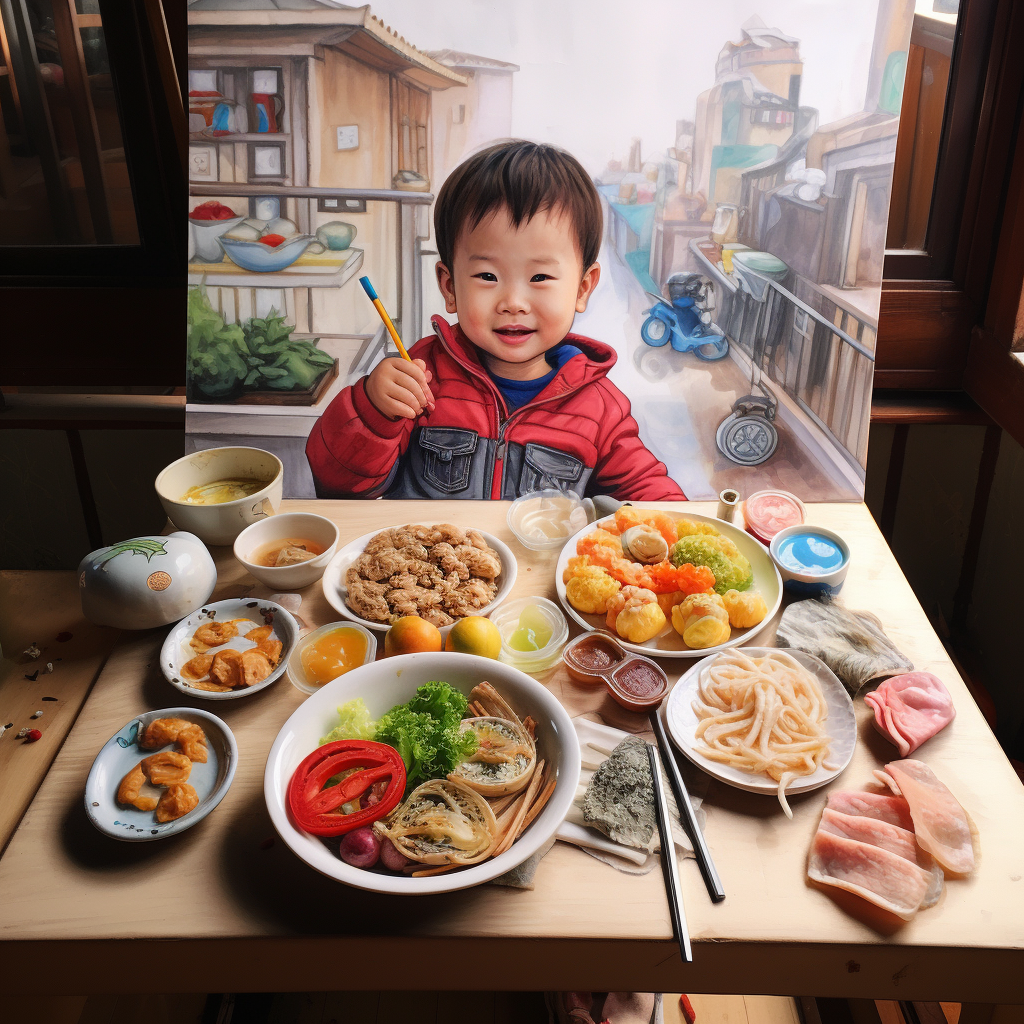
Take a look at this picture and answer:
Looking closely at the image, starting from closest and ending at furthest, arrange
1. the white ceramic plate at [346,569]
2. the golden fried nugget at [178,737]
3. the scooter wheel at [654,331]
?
the golden fried nugget at [178,737] < the white ceramic plate at [346,569] < the scooter wheel at [654,331]

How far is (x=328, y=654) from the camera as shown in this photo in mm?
1331

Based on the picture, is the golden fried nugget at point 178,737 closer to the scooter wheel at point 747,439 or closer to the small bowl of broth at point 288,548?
the small bowl of broth at point 288,548

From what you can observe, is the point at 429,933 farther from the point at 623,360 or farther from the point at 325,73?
the point at 325,73

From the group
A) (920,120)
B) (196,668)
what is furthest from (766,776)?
(920,120)

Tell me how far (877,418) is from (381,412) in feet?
4.09

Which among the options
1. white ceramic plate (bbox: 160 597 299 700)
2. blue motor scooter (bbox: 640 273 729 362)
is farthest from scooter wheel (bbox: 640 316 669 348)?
white ceramic plate (bbox: 160 597 299 700)

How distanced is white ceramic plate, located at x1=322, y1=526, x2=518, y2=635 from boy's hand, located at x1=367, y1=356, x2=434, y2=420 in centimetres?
34

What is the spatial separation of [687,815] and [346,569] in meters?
0.77

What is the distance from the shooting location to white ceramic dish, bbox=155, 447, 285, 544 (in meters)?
1.58

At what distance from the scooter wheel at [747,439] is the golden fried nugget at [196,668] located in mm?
1180

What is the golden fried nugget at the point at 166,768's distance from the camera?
1.13 metres

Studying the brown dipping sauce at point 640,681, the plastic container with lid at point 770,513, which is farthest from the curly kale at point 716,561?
the brown dipping sauce at point 640,681

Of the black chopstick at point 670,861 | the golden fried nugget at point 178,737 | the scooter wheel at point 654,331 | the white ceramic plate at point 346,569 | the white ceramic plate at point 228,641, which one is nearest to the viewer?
the black chopstick at point 670,861

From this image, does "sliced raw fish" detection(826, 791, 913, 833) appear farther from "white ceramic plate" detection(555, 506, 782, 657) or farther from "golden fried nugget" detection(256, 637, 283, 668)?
"golden fried nugget" detection(256, 637, 283, 668)
